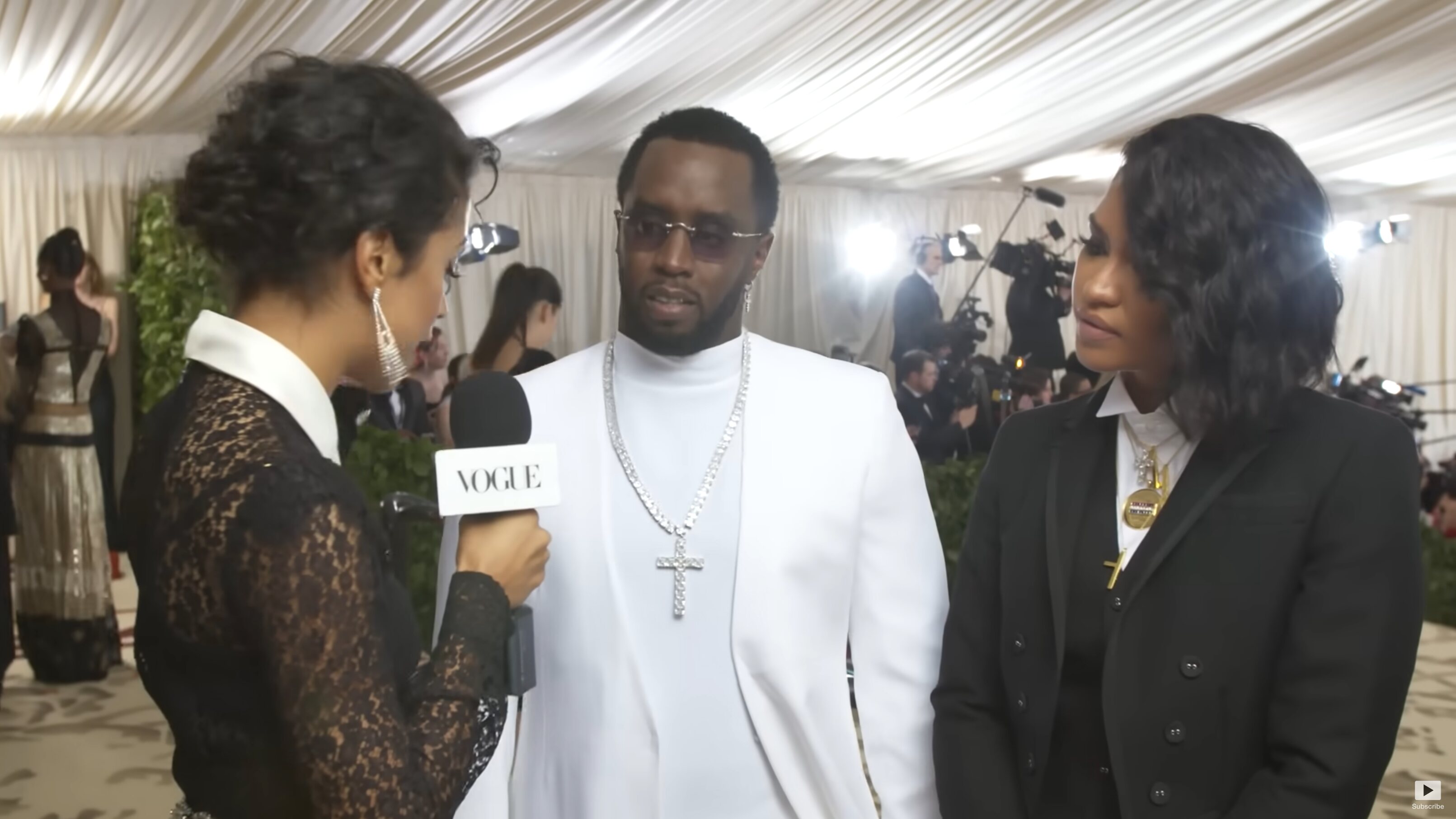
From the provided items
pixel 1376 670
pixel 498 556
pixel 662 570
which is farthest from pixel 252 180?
pixel 1376 670

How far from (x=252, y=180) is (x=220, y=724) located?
1.80ft

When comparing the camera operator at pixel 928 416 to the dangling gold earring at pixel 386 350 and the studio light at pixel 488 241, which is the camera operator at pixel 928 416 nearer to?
the studio light at pixel 488 241

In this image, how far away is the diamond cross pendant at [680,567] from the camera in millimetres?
1859

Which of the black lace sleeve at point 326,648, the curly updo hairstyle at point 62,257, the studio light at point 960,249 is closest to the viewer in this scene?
the black lace sleeve at point 326,648

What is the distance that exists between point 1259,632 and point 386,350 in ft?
3.67

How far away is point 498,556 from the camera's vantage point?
1.41 m

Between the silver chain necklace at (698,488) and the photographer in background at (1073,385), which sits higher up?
the silver chain necklace at (698,488)

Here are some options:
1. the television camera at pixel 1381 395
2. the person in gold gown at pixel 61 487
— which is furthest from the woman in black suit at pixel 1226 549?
the television camera at pixel 1381 395

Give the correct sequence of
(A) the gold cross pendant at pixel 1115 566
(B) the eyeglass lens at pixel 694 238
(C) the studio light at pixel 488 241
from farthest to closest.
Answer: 1. (C) the studio light at pixel 488 241
2. (B) the eyeglass lens at pixel 694 238
3. (A) the gold cross pendant at pixel 1115 566

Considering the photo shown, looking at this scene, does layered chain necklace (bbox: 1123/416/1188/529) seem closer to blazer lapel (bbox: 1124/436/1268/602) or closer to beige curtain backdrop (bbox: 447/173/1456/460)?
blazer lapel (bbox: 1124/436/1268/602)

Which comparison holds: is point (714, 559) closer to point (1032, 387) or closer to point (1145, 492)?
point (1145, 492)

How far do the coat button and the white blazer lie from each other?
41cm

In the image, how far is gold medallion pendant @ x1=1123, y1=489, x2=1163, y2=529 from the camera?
167cm

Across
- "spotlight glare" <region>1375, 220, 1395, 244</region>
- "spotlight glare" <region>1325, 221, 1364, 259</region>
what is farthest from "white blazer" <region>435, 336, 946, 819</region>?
"spotlight glare" <region>1375, 220, 1395, 244</region>
